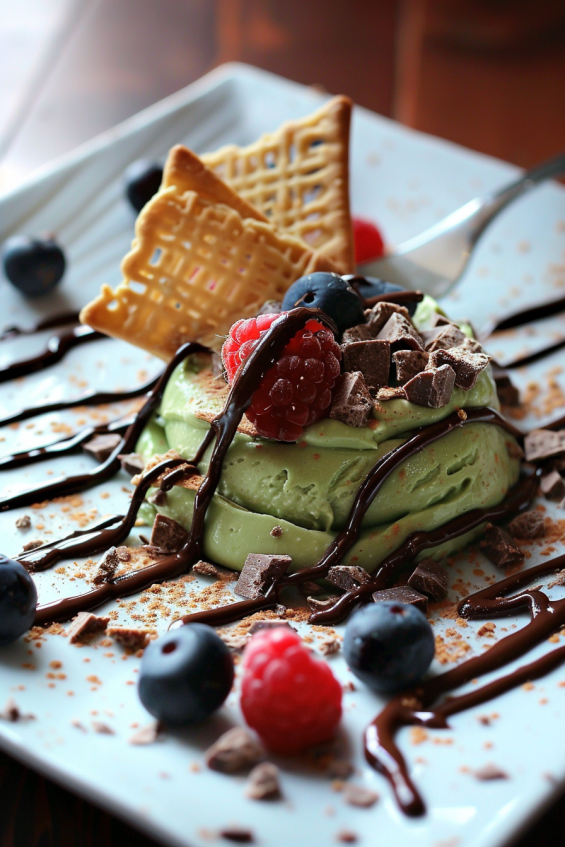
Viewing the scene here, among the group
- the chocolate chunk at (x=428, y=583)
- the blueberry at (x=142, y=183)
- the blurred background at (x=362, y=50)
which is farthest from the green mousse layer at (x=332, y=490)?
the blurred background at (x=362, y=50)

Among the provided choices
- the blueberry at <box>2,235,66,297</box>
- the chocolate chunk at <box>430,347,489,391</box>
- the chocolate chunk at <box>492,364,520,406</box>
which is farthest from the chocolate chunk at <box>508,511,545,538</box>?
the blueberry at <box>2,235,66,297</box>

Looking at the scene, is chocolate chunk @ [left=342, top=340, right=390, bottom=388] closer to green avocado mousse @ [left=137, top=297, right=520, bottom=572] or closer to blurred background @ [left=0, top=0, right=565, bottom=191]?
green avocado mousse @ [left=137, top=297, right=520, bottom=572]


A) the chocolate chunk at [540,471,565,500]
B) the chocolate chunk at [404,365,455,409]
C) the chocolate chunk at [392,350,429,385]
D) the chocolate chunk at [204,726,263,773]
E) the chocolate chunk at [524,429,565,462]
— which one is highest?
the chocolate chunk at [392,350,429,385]

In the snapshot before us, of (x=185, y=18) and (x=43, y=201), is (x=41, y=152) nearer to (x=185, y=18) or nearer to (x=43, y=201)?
(x=43, y=201)

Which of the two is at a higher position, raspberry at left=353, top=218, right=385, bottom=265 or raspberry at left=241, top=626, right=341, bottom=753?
raspberry at left=353, top=218, right=385, bottom=265

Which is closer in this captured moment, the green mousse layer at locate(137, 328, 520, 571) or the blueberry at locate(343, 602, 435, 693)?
the blueberry at locate(343, 602, 435, 693)

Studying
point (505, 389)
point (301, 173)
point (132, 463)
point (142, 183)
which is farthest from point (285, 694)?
point (142, 183)

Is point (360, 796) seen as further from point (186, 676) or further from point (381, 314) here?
point (381, 314)

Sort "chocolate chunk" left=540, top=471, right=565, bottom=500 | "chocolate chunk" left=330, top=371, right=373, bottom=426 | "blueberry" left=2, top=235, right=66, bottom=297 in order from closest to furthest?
"chocolate chunk" left=330, top=371, right=373, bottom=426
"chocolate chunk" left=540, top=471, right=565, bottom=500
"blueberry" left=2, top=235, right=66, bottom=297
